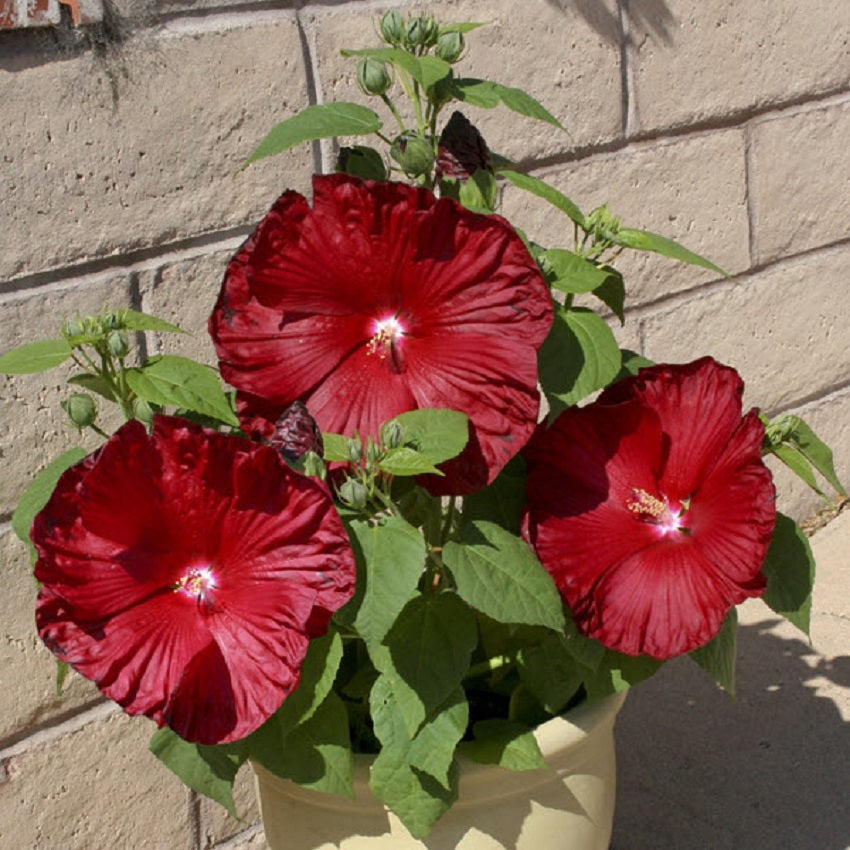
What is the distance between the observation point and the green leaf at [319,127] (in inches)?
52.9

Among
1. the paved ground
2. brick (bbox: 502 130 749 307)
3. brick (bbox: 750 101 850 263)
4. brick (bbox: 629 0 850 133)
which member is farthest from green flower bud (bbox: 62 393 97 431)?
brick (bbox: 750 101 850 263)

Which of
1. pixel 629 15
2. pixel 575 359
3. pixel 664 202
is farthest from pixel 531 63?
pixel 575 359

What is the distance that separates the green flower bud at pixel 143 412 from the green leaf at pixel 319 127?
0.82ft

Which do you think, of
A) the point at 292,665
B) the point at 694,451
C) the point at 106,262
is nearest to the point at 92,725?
the point at 106,262

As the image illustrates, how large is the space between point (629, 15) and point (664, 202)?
0.30 metres

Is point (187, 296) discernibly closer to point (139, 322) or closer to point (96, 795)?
point (139, 322)

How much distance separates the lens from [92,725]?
1.82 metres

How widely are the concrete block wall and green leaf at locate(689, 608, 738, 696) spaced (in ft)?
2.32

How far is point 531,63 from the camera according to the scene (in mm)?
2098

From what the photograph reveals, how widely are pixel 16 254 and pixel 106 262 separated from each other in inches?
4.6

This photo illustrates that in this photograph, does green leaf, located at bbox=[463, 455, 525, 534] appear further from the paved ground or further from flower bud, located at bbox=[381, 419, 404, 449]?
the paved ground

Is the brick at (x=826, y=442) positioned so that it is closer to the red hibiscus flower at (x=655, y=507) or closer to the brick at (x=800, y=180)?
the brick at (x=800, y=180)

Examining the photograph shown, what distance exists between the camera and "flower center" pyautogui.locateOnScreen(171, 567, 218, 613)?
50.6 inches

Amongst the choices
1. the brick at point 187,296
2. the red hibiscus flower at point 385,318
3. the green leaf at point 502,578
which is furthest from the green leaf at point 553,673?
the brick at point 187,296
